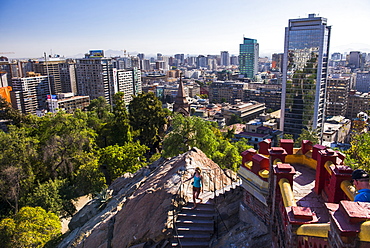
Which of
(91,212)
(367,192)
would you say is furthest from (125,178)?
(367,192)

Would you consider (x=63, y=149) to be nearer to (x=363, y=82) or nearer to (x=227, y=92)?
(x=227, y=92)

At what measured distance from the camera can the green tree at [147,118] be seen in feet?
100

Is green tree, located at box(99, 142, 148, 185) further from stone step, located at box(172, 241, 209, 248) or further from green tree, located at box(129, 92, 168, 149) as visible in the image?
stone step, located at box(172, 241, 209, 248)

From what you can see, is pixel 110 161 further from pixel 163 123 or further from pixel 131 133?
pixel 163 123

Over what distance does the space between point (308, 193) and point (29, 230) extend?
13.8 meters

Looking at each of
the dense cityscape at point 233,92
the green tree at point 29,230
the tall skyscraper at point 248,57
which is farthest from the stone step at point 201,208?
the tall skyscraper at point 248,57

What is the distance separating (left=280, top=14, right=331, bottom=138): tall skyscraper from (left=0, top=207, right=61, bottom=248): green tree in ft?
169

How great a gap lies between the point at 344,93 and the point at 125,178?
84.2 meters

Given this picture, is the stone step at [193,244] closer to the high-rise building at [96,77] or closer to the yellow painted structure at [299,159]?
the yellow painted structure at [299,159]

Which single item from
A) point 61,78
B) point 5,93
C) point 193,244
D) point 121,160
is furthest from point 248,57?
point 193,244

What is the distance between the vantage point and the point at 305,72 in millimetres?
55969

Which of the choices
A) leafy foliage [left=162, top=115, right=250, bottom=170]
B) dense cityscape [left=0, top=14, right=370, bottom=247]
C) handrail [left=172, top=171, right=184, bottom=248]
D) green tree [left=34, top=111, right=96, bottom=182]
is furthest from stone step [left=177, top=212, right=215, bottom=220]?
green tree [left=34, top=111, right=96, bottom=182]

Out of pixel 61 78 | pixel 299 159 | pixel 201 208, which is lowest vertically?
pixel 201 208

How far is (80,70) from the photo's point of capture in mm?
89688
